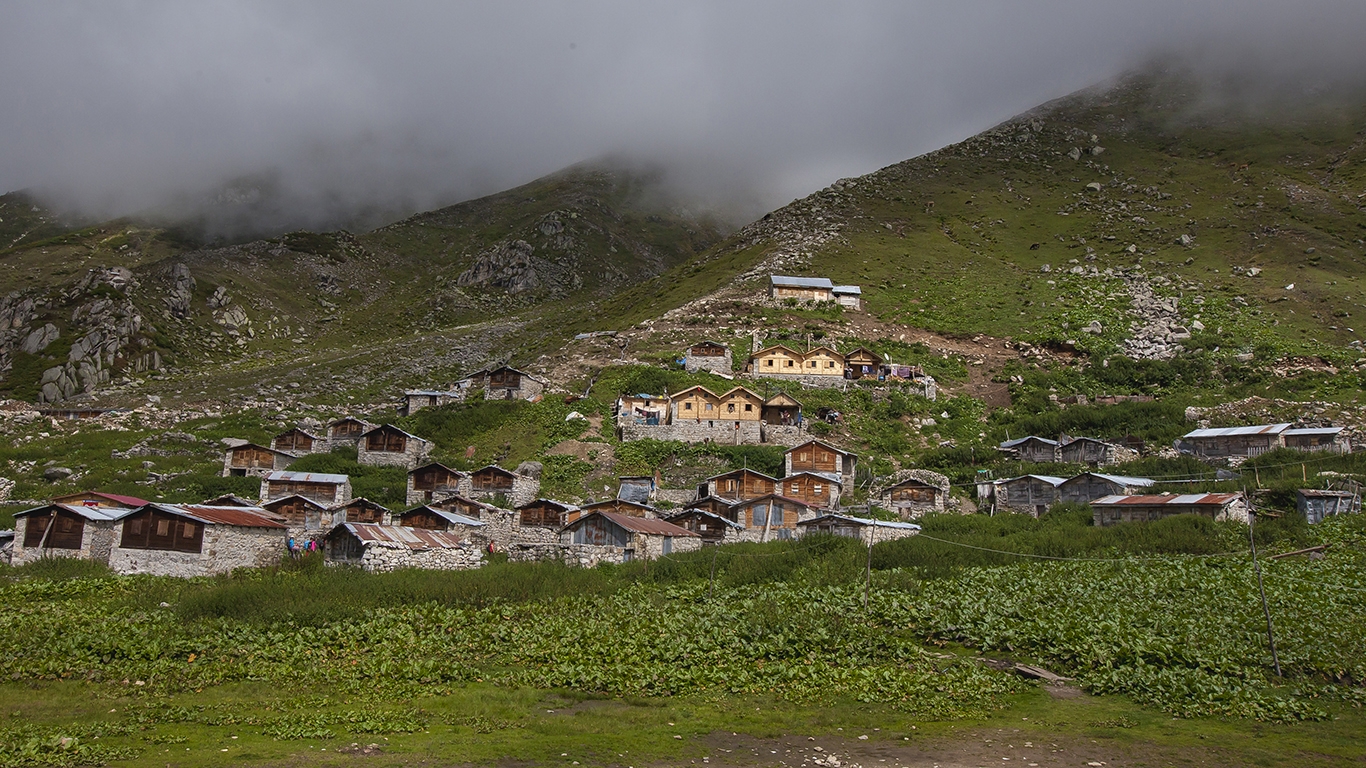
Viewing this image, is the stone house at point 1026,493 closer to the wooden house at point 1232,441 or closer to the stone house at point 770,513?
the stone house at point 770,513

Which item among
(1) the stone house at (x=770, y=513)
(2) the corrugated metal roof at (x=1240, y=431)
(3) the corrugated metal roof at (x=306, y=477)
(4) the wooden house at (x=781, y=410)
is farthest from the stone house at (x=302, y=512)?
(2) the corrugated metal roof at (x=1240, y=431)

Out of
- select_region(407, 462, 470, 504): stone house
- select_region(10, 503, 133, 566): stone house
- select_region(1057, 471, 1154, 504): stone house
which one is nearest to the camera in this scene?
select_region(10, 503, 133, 566): stone house

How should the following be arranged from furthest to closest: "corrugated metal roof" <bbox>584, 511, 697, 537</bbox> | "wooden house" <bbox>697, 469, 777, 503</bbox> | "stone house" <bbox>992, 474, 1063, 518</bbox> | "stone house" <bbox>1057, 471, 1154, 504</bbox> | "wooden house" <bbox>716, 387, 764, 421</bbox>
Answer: "wooden house" <bbox>716, 387, 764, 421</bbox> → "wooden house" <bbox>697, 469, 777, 503</bbox> → "stone house" <bbox>992, 474, 1063, 518</bbox> → "stone house" <bbox>1057, 471, 1154, 504</bbox> → "corrugated metal roof" <bbox>584, 511, 697, 537</bbox>

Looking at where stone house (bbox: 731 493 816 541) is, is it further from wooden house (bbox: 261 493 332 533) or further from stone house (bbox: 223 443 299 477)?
stone house (bbox: 223 443 299 477)

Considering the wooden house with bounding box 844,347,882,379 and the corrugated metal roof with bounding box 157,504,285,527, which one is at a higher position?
the wooden house with bounding box 844,347,882,379

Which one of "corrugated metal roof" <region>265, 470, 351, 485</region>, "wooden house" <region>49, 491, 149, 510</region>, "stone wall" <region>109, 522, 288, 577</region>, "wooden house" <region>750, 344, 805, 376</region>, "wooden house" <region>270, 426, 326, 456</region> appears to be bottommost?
"stone wall" <region>109, 522, 288, 577</region>

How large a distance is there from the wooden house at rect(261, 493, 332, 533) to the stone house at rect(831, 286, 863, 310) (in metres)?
58.3

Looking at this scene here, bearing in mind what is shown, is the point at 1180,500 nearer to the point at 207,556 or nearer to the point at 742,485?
the point at 742,485

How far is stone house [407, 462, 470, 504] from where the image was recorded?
48.8 meters

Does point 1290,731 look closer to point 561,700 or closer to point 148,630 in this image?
point 561,700

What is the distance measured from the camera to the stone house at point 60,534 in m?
33.0

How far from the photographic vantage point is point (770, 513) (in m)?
44.2

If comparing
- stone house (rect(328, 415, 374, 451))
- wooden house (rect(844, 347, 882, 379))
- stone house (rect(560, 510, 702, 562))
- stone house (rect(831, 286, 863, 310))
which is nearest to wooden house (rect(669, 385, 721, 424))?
wooden house (rect(844, 347, 882, 379))

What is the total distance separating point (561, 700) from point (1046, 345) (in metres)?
72.1
